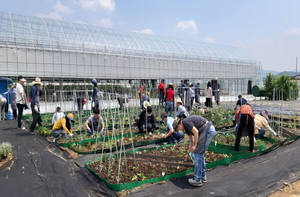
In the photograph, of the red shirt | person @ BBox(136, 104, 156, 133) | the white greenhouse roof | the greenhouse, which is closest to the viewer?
person @ BBox(136, 104, 156, 133)

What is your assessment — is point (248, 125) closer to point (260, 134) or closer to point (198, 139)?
point (260, 134)

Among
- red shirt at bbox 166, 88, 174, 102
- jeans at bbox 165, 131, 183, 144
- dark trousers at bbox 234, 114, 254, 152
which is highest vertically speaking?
red shirt at bbox 166, 88, 174, 102

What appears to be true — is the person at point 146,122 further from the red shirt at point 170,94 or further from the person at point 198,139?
the person at point 198,139

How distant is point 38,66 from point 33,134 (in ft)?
34.9

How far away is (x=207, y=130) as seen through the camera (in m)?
3.69

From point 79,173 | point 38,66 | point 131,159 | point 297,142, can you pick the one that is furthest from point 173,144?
point 38,66

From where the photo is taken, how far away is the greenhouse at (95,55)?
15555 mm

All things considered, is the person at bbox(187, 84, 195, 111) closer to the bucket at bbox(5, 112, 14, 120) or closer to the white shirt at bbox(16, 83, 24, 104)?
the white shirt at bbox(16, 83, 24, 104)

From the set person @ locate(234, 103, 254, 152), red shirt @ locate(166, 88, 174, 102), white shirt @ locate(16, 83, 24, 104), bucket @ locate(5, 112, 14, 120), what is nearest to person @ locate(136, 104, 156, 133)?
red shirt @ locate(166, 88, 174, 102)

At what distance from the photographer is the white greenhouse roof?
1580 cm

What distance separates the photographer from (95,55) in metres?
18.6

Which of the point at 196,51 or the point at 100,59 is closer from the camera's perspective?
the point at 100,59

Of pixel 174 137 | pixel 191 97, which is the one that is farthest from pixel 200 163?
pixel 191 97

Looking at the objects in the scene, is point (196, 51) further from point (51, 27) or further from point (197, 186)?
point (197, 186)
